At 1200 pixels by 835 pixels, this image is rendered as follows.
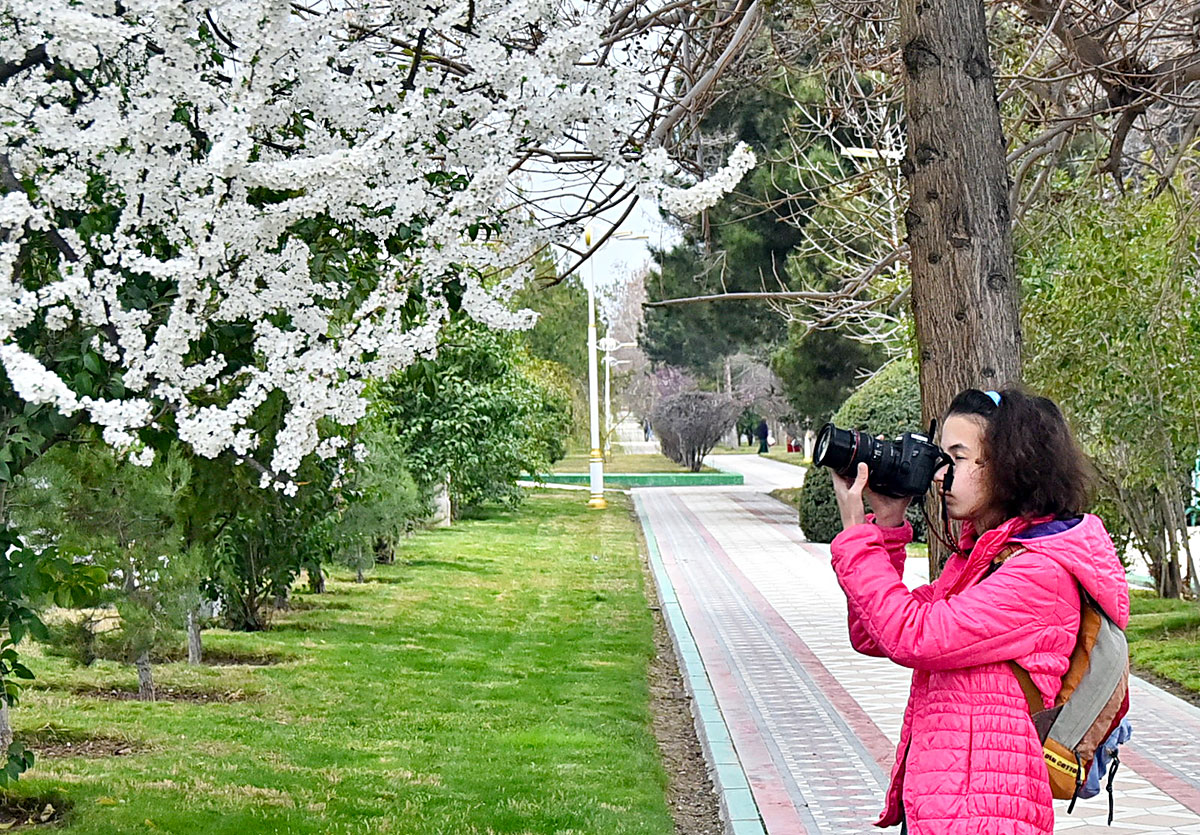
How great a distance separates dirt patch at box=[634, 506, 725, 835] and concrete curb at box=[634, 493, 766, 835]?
0.19ft

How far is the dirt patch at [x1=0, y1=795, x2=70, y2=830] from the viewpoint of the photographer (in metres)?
5.84

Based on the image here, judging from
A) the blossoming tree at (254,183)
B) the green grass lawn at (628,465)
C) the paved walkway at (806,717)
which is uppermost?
the blossoming tree at (254,183)

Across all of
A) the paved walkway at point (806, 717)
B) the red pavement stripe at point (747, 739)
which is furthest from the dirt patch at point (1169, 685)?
the red pavement stripe at point (747, 739)

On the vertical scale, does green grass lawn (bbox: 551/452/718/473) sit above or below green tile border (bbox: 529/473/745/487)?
above

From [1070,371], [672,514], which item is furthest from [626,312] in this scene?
[1070,371]

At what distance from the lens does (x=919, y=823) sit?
2.79 m

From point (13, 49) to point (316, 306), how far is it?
0.96 m

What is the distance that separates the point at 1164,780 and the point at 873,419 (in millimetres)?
12841

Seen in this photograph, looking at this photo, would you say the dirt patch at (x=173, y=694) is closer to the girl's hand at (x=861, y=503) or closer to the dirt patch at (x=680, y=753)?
the dirt patch at (x=680, y=753)

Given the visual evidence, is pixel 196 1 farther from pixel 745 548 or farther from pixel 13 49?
pixel 745 548

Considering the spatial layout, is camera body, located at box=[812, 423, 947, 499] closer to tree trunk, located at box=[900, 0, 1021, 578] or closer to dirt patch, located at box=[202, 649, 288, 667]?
tree trunk, located at box=[900, 0, 1021, 578]

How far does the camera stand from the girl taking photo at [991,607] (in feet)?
8.86

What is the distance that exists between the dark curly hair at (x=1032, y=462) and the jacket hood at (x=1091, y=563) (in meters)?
0.09

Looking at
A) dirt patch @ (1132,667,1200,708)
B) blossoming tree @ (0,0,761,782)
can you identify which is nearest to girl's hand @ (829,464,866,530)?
blossoming tree @ (0,0,761,782)
